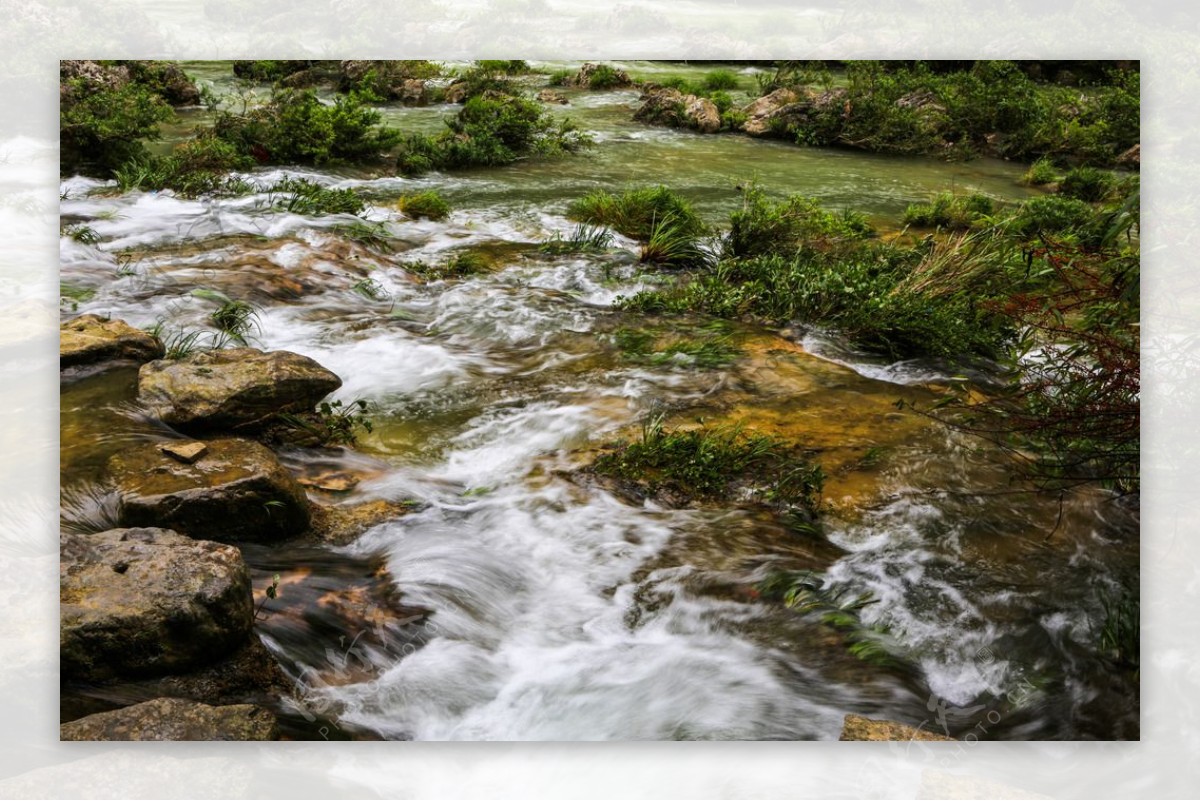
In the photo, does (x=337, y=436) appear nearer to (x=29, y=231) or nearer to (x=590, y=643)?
(x=590, y=643)

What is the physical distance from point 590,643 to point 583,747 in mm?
361

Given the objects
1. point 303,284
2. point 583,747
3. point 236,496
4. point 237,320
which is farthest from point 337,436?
point 583,747

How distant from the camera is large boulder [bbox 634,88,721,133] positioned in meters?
4.57

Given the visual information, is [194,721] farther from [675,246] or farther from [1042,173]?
[1042,173]

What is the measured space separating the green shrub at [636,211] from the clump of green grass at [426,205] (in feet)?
2.20

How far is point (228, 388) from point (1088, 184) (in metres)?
3.76

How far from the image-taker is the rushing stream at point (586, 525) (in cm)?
297

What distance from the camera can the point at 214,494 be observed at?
10.1 feet

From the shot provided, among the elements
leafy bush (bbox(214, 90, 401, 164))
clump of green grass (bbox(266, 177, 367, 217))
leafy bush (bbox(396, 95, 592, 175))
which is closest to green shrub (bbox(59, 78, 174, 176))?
leafy bush (bbox(214, 90, 401, 164))

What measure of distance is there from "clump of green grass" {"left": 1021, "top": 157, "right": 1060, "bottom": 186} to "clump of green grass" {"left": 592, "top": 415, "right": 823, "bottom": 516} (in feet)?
6.25

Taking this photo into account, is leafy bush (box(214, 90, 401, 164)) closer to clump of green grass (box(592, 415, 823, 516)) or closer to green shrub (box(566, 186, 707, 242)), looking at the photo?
green shrub (box(566, 186, 707, 242))

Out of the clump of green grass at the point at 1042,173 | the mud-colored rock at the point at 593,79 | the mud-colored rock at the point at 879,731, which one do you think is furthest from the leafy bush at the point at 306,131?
the mud-colored rock at the point at 879,731

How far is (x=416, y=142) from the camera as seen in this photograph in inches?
183

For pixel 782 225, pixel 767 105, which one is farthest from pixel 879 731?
pixel 767 105
